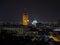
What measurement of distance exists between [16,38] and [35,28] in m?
0.70

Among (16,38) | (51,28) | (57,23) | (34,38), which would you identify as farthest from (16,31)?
(57,23)

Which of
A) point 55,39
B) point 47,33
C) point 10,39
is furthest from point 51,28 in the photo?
point 10,39

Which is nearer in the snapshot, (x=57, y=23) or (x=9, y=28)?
(x=9, y=28)

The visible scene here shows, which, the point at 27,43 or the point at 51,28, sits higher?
the point at 51,28

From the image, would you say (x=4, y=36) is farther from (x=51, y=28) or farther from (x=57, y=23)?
(x=57, y=23)

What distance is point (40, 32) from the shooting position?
546 cm

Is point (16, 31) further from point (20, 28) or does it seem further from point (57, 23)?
point (57, 23)

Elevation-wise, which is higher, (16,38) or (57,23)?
(57,23)

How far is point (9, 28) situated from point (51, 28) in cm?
113

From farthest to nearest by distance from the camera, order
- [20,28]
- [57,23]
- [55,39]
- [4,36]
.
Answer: [57,23]
[20,28]
[4,36]
[55,39]

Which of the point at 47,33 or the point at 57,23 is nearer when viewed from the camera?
the point at 47,33

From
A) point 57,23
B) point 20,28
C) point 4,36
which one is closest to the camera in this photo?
point 4,36

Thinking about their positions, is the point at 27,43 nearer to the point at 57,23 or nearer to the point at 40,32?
the point at 40,32

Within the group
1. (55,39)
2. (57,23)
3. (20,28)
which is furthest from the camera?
(57,23)
